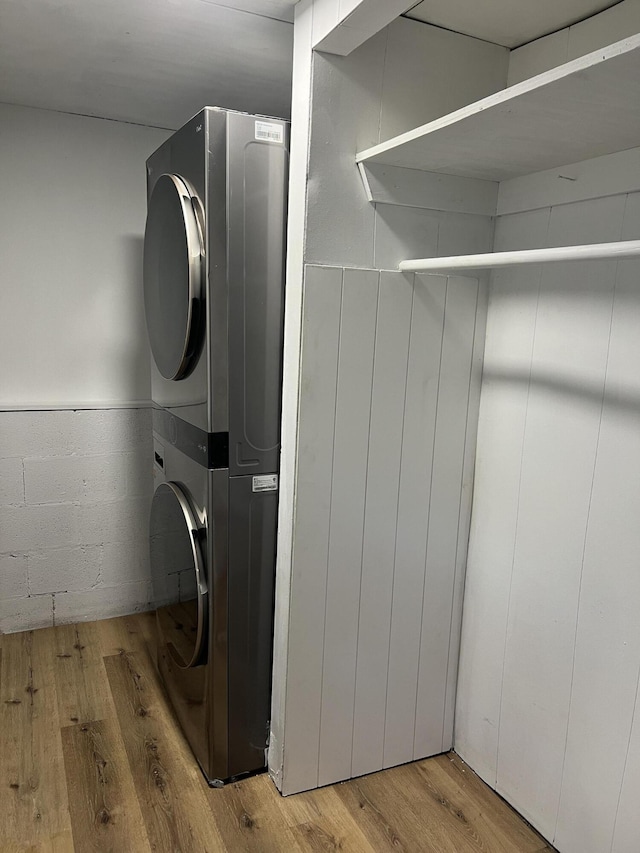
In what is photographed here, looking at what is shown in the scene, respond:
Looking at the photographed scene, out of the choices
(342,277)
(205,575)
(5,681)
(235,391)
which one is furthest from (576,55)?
(5,681)

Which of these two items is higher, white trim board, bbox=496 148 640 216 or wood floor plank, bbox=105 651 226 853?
white trim board, bbox=496 148 640 216

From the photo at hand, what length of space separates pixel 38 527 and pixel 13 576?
9.0 inches

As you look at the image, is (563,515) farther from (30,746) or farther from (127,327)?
(127,327)

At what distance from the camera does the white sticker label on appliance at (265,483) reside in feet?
6.01

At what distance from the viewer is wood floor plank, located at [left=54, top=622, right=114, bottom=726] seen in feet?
7.43

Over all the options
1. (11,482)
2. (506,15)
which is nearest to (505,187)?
(506,15)

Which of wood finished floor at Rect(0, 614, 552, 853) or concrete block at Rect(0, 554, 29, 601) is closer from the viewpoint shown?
wood finished floor at Rect(0, 614, 552, 853)

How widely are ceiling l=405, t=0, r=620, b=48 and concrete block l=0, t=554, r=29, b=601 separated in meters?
2.44

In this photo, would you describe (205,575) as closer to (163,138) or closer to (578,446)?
(578,446)

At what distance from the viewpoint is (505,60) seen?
183 centimetres

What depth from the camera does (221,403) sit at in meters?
1.73

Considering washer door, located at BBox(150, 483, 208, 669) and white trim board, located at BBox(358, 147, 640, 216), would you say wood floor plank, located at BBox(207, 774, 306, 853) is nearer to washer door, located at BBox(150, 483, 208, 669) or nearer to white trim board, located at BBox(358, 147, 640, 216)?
washer door, located at BBox(150, 483, 208, 669)

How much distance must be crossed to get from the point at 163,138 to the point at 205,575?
1.87 metres

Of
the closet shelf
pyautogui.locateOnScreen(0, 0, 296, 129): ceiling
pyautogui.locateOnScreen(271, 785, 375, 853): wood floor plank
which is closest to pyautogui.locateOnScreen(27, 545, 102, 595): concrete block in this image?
pyautogui.locateOnScreen(271, 785, 375, 853): wood floor plank
